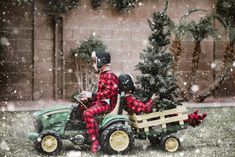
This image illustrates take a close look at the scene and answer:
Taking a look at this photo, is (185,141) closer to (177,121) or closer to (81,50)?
(177,121)

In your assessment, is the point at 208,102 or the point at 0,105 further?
the point at 208,102

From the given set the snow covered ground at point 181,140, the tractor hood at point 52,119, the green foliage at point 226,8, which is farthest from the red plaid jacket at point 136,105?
the green foliage at point 226,8

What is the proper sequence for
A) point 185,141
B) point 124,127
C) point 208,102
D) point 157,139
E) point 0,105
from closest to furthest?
1. point 124,127
2. point 157,139
3. point 185,141
4. point 0,105
5. point 208,102

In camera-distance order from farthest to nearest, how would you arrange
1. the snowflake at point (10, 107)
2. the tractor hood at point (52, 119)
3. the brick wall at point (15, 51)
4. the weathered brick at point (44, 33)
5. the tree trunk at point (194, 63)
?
the tree trunk at point (194, 63) → the weathered brick at point (44, 33) → the brick wall at point (15, 51) → the snowflake at point (10, 107) → the tractor hood at point (52, 119)

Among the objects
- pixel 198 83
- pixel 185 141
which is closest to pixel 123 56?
pixel 198 83

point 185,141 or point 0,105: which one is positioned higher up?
point 0,105

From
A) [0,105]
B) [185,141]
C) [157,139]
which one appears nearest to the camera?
[157,139]

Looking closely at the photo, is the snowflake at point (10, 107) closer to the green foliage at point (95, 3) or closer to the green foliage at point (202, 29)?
Result: the green foliage at point (95, 3)

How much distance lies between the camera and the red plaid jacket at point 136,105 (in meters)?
7.47

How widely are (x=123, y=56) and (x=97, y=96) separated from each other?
20.6 feet

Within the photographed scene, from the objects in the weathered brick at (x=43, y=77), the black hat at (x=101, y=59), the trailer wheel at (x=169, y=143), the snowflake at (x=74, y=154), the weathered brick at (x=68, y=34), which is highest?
the weathered brick at (x=68, y=34)

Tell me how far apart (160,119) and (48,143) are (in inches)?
63.6

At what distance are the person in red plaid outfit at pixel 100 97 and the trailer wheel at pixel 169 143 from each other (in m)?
0.87

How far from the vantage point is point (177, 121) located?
7.62 metres
